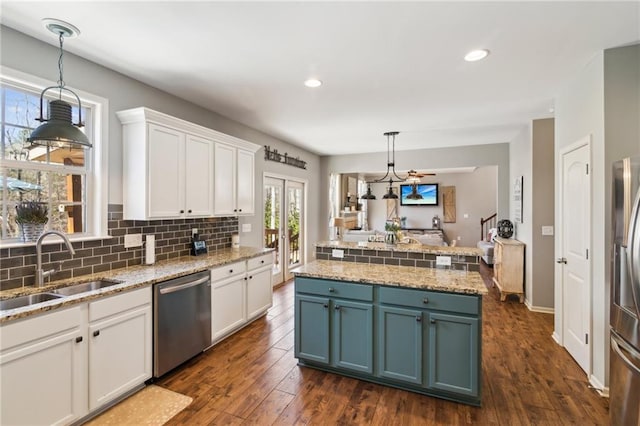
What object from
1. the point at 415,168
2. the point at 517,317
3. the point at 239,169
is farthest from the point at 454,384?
the point at 415,168

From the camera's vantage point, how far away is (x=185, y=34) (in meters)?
2.15

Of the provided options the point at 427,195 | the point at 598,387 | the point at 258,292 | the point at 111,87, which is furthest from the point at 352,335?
the point at 427,195

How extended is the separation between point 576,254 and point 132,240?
4202 millimetres

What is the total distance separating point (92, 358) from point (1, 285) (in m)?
0.79

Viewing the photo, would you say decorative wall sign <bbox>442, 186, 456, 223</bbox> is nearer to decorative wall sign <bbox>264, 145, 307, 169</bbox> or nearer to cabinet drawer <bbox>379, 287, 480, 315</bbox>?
decorative wall sign <bbox>264, 145, 307, 169</bbox>

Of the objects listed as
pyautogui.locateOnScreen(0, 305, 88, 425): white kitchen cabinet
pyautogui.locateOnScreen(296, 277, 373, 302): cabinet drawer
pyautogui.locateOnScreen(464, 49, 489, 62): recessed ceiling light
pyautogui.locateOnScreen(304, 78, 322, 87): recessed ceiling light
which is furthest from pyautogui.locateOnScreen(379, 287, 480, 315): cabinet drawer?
pyautogui.locateOnScreen(0, 305, 88, 425): white kitchen cabinet

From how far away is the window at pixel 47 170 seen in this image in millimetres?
2168

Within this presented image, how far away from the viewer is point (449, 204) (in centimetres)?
1005

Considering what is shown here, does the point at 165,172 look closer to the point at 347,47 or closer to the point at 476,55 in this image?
the point at 347,47

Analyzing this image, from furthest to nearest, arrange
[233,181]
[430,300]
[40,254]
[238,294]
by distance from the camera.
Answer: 1. [233,181]
2. [238,294]
3. [430,300]
4. [40,254]

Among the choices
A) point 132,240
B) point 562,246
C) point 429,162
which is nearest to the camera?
point 132,240

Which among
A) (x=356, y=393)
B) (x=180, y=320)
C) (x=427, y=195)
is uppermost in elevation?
(x=427, y=195)

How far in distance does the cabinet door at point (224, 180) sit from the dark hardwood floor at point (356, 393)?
4.98ft

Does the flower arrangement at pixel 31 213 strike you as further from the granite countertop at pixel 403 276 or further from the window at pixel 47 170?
the granite countertop at pixel 403 276
